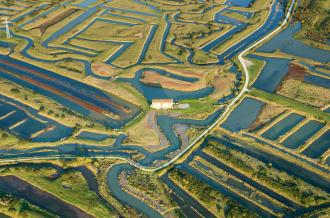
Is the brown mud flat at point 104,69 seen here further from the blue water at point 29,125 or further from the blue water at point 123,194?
the blue water at point 123,194

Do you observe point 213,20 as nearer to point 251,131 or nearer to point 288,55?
point 288,55

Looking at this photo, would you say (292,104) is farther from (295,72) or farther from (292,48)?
(292,48)

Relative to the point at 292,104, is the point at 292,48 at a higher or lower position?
higher

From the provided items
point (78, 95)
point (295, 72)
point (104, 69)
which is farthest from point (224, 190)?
point (104, 69)

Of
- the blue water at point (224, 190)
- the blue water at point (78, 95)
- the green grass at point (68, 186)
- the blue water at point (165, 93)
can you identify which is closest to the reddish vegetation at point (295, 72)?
the blue water at point (165, 93)

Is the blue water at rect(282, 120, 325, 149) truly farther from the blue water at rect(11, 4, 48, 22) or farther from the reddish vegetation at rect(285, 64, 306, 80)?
the blue water at rect(11, 4, 48, 22)

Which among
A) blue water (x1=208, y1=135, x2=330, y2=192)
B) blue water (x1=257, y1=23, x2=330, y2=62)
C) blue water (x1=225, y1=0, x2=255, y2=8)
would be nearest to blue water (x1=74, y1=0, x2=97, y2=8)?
blue water (x1=225, y1=0, x2=255, y2=8)
